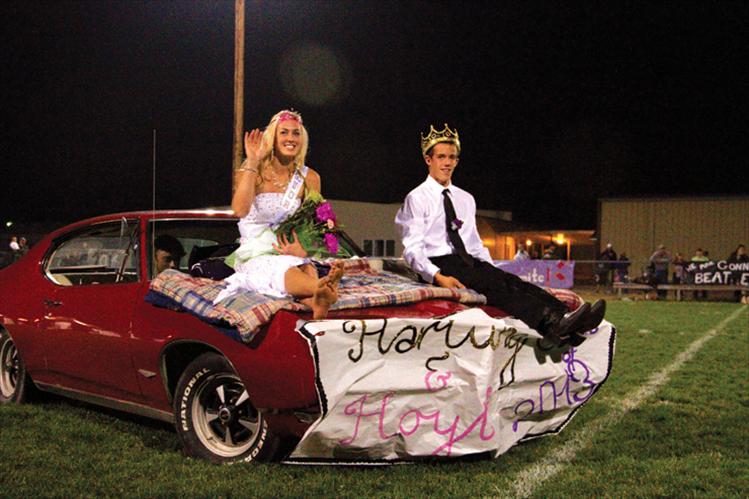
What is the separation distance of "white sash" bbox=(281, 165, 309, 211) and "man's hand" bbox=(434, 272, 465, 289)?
0.94 m

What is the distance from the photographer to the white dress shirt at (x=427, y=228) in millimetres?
4602

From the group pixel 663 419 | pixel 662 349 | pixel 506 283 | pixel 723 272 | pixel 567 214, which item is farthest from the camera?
pixel 567 214

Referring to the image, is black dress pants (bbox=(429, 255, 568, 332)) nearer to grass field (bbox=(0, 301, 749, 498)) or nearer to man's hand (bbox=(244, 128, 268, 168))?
grass field (bbox=(0, 301, 749, 498))

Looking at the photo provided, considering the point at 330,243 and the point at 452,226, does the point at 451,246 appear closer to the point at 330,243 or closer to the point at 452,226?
the point at 452,226

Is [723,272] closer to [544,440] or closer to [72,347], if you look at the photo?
[544,440]

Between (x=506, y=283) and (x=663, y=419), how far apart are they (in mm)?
2050

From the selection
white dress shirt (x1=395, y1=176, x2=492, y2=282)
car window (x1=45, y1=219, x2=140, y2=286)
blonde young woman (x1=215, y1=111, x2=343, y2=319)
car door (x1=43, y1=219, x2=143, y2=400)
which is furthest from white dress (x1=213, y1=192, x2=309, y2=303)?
car window (x1=45, y1=219, x2=140, y2=286)

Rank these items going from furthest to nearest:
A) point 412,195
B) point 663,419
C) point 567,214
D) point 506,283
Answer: point 567,214
point 663,419
point 412,195
point 506,283

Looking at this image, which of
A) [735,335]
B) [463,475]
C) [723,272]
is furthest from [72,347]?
[723,272]

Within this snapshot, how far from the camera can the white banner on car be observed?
3.53 meters

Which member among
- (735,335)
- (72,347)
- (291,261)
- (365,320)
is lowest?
(735,335)

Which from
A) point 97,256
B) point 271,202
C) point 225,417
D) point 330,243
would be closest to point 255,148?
point 271,202

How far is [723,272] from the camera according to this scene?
21047mm

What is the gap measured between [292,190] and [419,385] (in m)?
1.24
